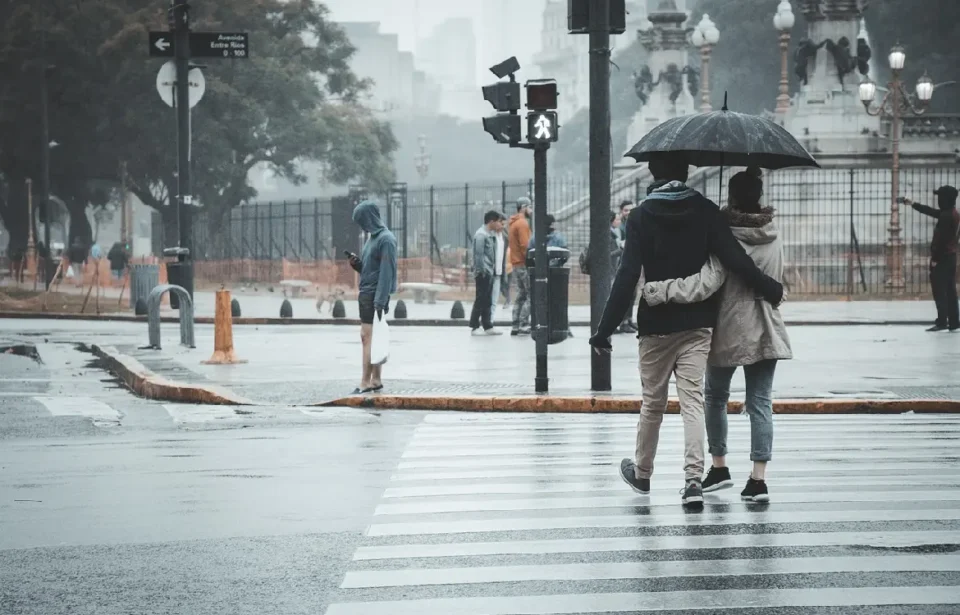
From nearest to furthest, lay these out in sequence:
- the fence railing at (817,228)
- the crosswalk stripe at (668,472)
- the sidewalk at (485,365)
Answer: the crosswalk stripe at (668,472), the sidewalk at (485,365), the fence railing at (817,228)

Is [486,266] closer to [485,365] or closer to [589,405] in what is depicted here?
[485,365]

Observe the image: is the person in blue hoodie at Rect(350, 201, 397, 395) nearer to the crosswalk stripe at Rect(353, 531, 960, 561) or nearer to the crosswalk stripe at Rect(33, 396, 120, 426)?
the crosswalk stripe at Rect(33, 396, 120, 426)

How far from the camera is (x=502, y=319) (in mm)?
29641

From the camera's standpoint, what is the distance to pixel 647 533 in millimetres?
8188

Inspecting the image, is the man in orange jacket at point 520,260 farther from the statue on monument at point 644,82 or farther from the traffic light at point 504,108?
the statue on monument at point 644,82

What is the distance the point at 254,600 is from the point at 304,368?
12.0 metres

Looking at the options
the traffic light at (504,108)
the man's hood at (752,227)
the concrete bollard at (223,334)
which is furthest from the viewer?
the concrete bollard at (223,334)

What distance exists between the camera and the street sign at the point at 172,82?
83.2 feet

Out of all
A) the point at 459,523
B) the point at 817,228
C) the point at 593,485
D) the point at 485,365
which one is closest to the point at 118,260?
the point at 817,228

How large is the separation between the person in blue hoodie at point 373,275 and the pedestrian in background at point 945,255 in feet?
33.3

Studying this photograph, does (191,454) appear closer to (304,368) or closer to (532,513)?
(532,513)

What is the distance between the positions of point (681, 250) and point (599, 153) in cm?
588

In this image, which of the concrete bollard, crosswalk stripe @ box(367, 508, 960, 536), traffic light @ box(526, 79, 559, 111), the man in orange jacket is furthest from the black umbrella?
the man in orange jacket

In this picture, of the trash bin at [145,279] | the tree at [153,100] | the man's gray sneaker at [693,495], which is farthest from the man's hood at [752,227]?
the tree at [153,100]
